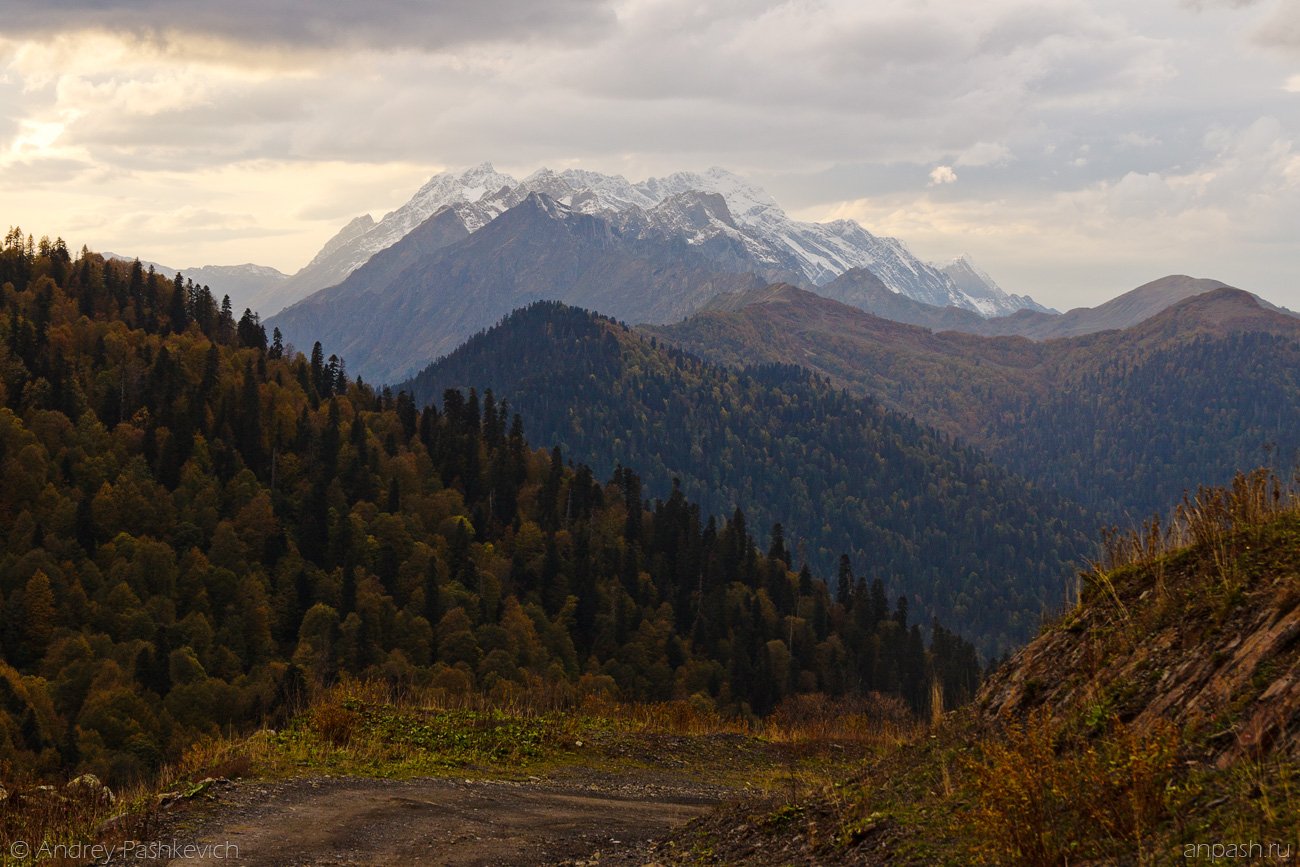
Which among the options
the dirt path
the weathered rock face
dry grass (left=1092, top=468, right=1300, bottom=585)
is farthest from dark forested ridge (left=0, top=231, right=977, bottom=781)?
dry grass (left=1092, top=468, right=1300, bottom=585)

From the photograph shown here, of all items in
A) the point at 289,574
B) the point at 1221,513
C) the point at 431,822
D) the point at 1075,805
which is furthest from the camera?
the point at 289,574

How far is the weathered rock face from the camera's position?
44.9 ft

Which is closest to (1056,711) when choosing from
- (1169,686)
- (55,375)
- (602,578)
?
(1169,686)

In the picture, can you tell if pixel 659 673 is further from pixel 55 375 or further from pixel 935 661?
pixel 55 375

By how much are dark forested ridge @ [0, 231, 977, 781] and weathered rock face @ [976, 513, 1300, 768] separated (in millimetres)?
89356

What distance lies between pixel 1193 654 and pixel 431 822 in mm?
14567

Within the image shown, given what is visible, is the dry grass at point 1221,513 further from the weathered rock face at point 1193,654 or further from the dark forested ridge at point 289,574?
the dark forested ridge at point 289,574

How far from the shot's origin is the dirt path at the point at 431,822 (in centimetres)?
1923

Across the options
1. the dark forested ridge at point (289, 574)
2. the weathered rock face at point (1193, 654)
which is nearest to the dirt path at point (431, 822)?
the weathered rock face at point (1193, 654)

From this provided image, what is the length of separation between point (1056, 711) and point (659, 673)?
454 ft

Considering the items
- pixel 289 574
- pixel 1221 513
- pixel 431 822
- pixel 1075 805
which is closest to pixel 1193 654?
pixel 1221 513

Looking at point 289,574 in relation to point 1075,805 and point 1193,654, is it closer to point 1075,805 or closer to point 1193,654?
point 1193,654

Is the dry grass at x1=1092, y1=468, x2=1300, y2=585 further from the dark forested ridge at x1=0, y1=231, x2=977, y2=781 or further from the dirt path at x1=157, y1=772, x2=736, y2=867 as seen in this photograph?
the dark forested ridge at x1=0, y1=231, x2=977, y2=781

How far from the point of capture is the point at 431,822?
2191cm
